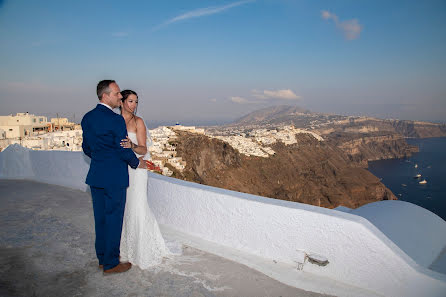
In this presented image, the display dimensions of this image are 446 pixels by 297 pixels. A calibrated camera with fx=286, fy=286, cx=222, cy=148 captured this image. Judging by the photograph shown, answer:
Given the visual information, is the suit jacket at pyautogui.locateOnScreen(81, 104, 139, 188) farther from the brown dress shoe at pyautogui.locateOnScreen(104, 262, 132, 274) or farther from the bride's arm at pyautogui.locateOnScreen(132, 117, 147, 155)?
the brown dress shoe at pyautogui.locateOnScreen(104, 262, 132, 274)

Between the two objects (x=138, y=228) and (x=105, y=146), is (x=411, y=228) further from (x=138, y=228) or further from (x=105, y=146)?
(x=105, y=146)

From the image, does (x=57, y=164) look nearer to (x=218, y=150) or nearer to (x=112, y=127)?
(x=112, y=127)

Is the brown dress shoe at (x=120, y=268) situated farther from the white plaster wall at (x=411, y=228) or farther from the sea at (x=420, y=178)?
the sea at (x=420, y=178)

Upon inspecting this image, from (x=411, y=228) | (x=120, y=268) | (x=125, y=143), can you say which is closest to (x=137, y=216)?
(x=120, y=268)

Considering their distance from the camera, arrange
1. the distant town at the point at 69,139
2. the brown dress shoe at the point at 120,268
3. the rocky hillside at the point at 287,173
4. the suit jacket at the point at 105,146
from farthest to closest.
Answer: the rocky hillside at the point at 287,173, the distant town at the point at 69,139, the brown dress shoe at the point at 120,268, the suit jacket at the point at 105,146

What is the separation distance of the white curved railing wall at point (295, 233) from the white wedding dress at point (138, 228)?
62cm

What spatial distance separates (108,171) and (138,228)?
613 millimetres

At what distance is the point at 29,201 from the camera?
4.51m

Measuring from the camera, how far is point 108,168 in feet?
7.72

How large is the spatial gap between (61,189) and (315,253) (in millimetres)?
4756

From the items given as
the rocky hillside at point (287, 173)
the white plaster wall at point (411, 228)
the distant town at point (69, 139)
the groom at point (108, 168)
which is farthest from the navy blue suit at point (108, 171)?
the rocky hillside at point (287, 173)

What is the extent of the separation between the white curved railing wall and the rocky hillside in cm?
2686

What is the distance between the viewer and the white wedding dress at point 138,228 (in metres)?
2.58

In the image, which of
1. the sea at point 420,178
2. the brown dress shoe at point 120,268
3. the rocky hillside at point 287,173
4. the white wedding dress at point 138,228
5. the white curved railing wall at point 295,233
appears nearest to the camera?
the white curved railing wall at point 295,233
